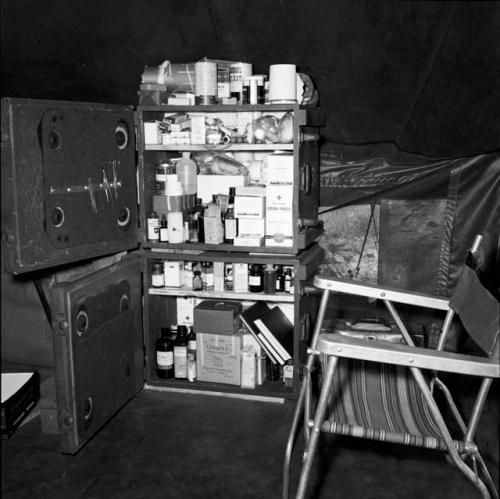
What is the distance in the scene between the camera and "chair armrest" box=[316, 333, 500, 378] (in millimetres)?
1593

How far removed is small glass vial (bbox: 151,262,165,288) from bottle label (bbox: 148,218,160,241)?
0.46 ft

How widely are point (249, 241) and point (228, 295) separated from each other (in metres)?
0.28

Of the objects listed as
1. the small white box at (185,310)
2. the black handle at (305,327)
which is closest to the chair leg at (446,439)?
the black handle at (305,327)

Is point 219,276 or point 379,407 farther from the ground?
point 219,276

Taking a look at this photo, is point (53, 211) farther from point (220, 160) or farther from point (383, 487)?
point (383, 487)

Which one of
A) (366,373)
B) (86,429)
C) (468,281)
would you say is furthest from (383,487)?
(86,429)

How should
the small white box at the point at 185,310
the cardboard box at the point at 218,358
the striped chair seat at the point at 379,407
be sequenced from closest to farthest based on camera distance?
the striped chair seat at the point at 379,407 → the cardboard box at the point at 218,358 → the small white box at the point at 185,310

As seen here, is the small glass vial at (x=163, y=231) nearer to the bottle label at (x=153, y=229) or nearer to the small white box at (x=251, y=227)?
the bottle label at (x=153, y=229)

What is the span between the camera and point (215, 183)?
10.3ft

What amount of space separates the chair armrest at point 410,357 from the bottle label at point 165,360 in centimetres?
157

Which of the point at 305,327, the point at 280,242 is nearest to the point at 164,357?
the point at 305,327

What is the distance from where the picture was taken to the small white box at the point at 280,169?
276 centimetres

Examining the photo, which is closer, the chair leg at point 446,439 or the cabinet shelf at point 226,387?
the chair leg at point 446,439

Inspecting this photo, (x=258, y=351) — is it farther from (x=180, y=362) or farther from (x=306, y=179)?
(x=306, y=179)
